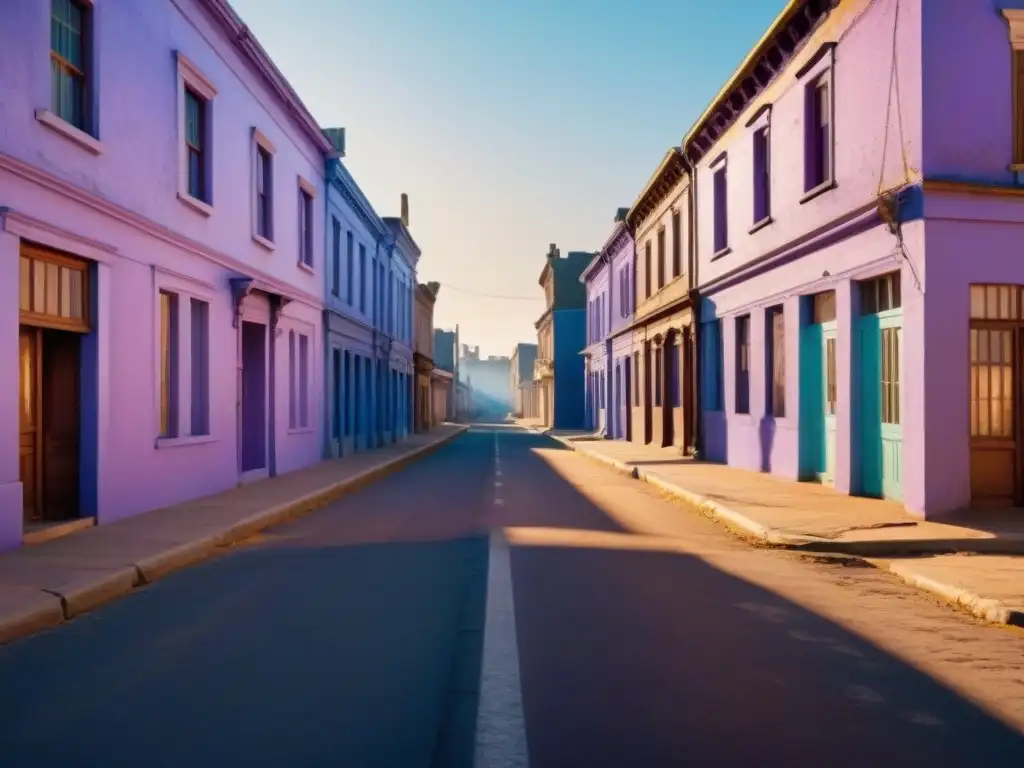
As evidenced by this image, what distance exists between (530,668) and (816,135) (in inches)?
509

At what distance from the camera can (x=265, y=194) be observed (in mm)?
20312

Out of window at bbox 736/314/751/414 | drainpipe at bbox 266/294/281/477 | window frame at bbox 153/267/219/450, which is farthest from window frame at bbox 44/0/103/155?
window at bbox 736/314/751/414

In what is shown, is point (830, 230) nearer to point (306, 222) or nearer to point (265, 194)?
point (265, 194)

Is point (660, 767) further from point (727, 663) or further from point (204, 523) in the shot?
point (204, 523)

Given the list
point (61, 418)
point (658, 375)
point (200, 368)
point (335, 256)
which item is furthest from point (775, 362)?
point (335, 256)

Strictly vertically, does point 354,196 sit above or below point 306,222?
above

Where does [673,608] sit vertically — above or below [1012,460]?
below

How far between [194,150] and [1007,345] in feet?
39.9

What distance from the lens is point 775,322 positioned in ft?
62.1

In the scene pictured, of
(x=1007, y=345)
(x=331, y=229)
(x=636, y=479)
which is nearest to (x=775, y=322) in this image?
(x=636, y=479)

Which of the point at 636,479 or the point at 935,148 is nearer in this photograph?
the point at 935,148

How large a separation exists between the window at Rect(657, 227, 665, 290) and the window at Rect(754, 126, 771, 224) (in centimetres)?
1058

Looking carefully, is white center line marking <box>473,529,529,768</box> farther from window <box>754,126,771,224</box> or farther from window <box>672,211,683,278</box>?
window <box>672,211,683,278</box>

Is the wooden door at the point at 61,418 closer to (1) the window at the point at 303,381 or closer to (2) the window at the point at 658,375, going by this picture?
(1) the window at the point at 303,381
